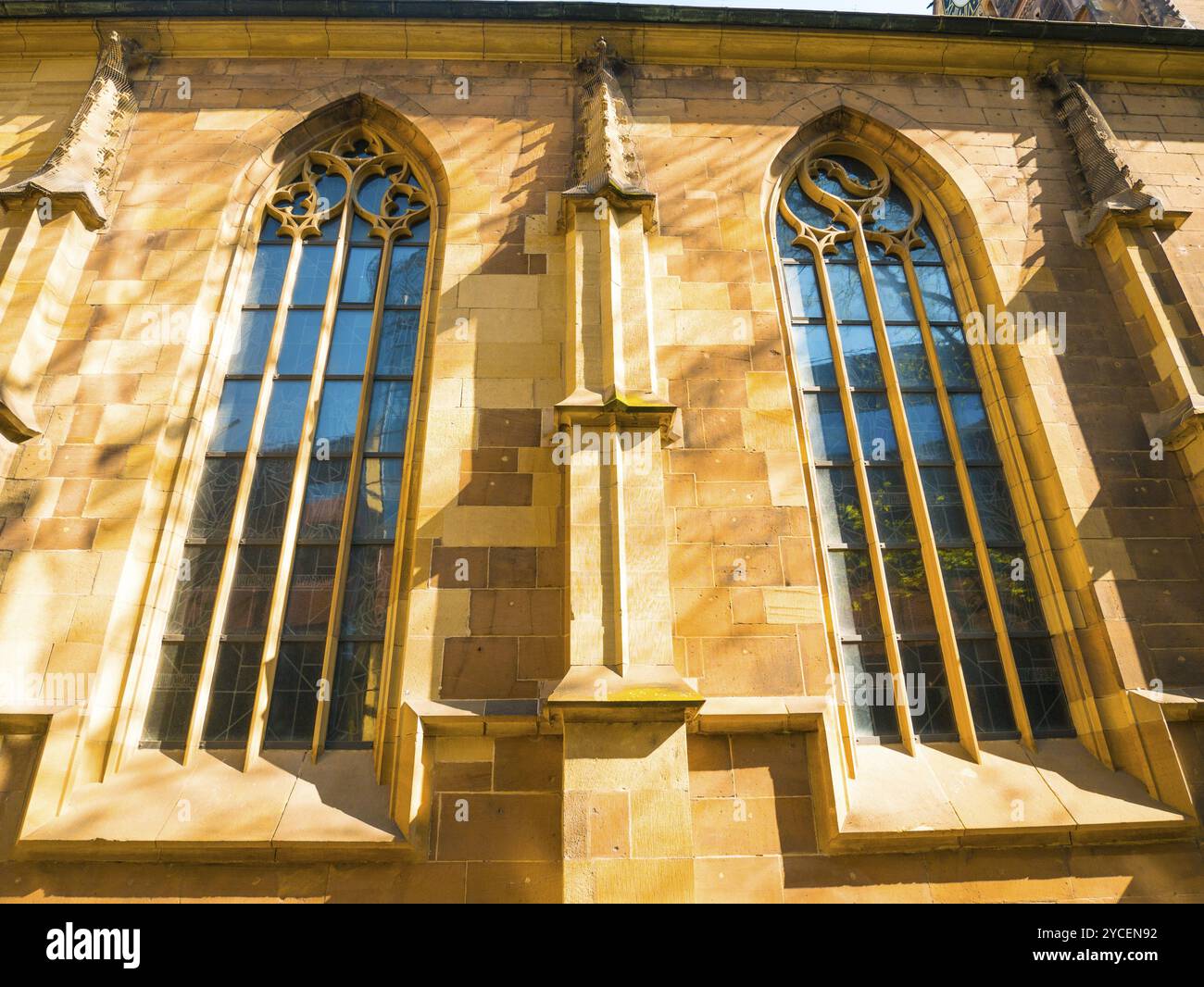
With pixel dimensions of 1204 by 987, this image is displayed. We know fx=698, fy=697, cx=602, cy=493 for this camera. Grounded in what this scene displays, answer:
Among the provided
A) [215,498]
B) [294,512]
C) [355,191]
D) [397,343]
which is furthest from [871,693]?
[355,191]

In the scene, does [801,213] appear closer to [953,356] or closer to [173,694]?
[953,356]

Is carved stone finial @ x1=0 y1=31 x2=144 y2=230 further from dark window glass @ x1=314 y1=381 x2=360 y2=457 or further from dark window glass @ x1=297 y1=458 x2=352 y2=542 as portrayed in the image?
dark window glass @ x1=297 y1=458 x2=352 y2=542

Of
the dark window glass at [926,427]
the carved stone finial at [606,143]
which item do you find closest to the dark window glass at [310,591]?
the carved stone finial at [606,143]

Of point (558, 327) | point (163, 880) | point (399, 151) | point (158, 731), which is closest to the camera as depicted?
point (163, 880)

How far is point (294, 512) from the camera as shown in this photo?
6.18 metres

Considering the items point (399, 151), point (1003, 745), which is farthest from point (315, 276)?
point (1003, 745)

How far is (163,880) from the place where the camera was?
187 inches

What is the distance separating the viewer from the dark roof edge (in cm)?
838

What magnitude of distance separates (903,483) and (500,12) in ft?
23.6

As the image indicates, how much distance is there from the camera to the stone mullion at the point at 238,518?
5.50m

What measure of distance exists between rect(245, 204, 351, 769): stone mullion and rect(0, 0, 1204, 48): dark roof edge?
278 centimetres
